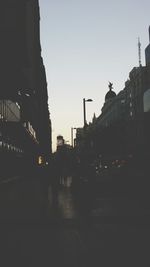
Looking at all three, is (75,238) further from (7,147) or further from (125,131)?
(125,131)

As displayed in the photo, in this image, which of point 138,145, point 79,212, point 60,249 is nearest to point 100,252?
point 60,249

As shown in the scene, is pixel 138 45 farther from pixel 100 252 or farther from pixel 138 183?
pixel 100 252

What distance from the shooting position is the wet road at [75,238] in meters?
9.60

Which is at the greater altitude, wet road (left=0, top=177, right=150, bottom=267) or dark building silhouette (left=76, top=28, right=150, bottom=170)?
dark building silhouette (left=76, top=28, right=150, bottom=170)

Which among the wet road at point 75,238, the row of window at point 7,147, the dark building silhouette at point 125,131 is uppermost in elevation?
the dark building silhouette at point 125,131

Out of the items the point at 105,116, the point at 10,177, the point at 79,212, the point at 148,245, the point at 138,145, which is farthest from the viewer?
the point at 105,116

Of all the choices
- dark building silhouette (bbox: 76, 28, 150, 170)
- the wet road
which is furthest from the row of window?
the wet road

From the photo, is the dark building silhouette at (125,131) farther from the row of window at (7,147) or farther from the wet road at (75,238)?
the wet road at (75,238)

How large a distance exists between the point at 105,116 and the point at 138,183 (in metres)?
163

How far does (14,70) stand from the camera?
32.9 metres

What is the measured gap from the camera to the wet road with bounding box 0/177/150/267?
960cm

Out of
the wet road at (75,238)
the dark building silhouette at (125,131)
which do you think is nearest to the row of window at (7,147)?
the dark building silhouette at (125,131)

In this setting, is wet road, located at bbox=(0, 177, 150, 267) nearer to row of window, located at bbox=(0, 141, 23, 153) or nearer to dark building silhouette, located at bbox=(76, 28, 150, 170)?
dark building silhouette, located at bbox=(76, 28, 150, 170)

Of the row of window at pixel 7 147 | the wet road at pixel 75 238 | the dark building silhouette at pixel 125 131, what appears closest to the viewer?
the wet road at pixel 75 238
